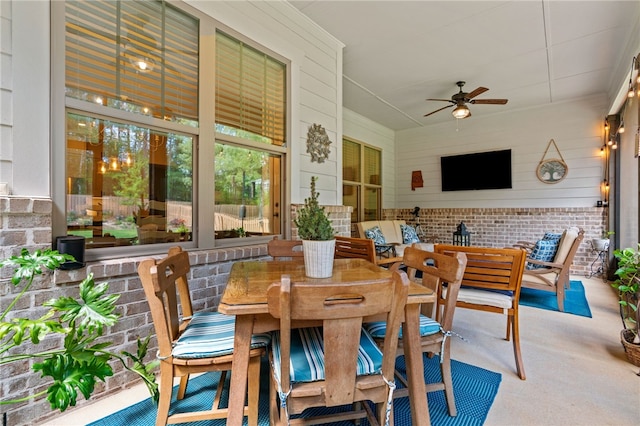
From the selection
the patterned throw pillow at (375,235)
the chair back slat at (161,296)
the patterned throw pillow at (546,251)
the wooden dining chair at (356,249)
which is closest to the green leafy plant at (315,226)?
the chair back slat at (161,296)

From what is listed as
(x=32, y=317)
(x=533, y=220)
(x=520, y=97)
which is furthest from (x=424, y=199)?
(x=32, y=317)

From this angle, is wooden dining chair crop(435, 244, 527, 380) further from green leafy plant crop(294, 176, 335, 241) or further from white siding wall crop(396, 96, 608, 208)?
white siding wall crop(396, 96, 608, 208)

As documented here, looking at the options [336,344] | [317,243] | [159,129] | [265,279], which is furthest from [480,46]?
[336,344]

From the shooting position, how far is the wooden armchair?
345 centimetres

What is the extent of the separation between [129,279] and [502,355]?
282 cm

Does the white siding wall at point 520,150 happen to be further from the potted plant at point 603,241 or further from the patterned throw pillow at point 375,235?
the patterned throw pillow at point 375,235

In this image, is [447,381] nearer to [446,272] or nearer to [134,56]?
[446,272]

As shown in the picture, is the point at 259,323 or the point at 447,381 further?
the point at 447,381

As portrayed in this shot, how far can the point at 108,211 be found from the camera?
78.9 inches

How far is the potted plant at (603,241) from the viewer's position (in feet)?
15.9

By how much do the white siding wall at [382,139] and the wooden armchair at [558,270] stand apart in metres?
3.77

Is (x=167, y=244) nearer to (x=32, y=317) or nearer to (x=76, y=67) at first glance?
(x=32, y=317)

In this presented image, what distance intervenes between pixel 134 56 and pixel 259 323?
2046mm

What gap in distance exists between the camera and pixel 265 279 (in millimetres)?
1563
